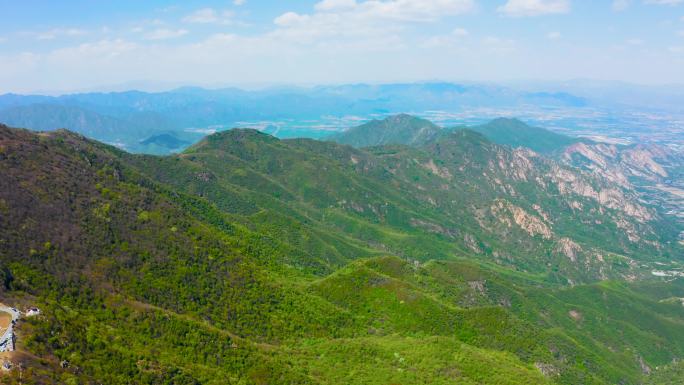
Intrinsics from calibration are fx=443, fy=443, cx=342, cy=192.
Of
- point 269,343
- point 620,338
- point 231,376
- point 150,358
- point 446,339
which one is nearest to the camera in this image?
point 150,358

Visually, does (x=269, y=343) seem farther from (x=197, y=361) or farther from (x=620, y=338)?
(x=620, y=338)

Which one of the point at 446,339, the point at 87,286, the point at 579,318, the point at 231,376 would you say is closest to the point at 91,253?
the point at 87,286

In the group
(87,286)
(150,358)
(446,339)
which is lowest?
(446,339)

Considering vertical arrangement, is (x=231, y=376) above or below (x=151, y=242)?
below

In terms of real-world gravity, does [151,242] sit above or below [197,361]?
above

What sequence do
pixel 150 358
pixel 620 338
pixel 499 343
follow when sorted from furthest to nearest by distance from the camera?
pixel 620 338, pixel 499 343, pixel 150 358

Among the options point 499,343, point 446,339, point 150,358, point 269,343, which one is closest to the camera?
point 150,358

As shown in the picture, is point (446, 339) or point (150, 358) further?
point (446, 339)

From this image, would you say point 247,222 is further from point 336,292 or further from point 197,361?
point 197,361

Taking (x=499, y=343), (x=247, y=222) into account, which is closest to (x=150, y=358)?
(x=499, y=343)
